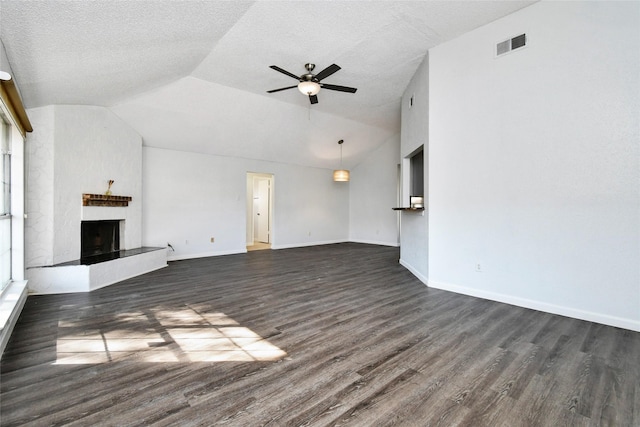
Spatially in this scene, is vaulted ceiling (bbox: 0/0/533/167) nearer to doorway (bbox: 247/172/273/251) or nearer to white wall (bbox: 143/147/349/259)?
white wall (bbox: 143/147/349/259)

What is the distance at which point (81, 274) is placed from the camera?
3.87 meters

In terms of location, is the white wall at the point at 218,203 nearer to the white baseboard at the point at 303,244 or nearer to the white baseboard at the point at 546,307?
the white baseboard at the point at 303,244

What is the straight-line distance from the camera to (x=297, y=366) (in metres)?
2.03

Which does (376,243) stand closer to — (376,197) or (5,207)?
(376,197)

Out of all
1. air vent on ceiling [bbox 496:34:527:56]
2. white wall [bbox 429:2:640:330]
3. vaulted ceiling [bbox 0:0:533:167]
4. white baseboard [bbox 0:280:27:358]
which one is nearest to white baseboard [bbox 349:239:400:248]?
vaulted ceiling [bbox 0:0:533:167]

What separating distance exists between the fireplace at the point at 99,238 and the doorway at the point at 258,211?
4242mm

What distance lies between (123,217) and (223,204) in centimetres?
233

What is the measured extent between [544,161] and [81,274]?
6060 millimetres

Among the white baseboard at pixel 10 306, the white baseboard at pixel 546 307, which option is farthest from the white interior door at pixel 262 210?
the white baseboard at pixel 546 307

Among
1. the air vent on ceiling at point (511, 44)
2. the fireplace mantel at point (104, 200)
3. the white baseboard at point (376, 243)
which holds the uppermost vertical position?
the air vent on ceiling at point (511, 44)

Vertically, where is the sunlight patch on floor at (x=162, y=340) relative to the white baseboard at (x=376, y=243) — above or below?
below

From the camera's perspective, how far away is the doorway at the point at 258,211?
934cm

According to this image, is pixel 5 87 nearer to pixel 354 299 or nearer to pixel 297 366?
pixel 297 366

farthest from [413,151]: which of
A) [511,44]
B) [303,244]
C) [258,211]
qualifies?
[258,211]
